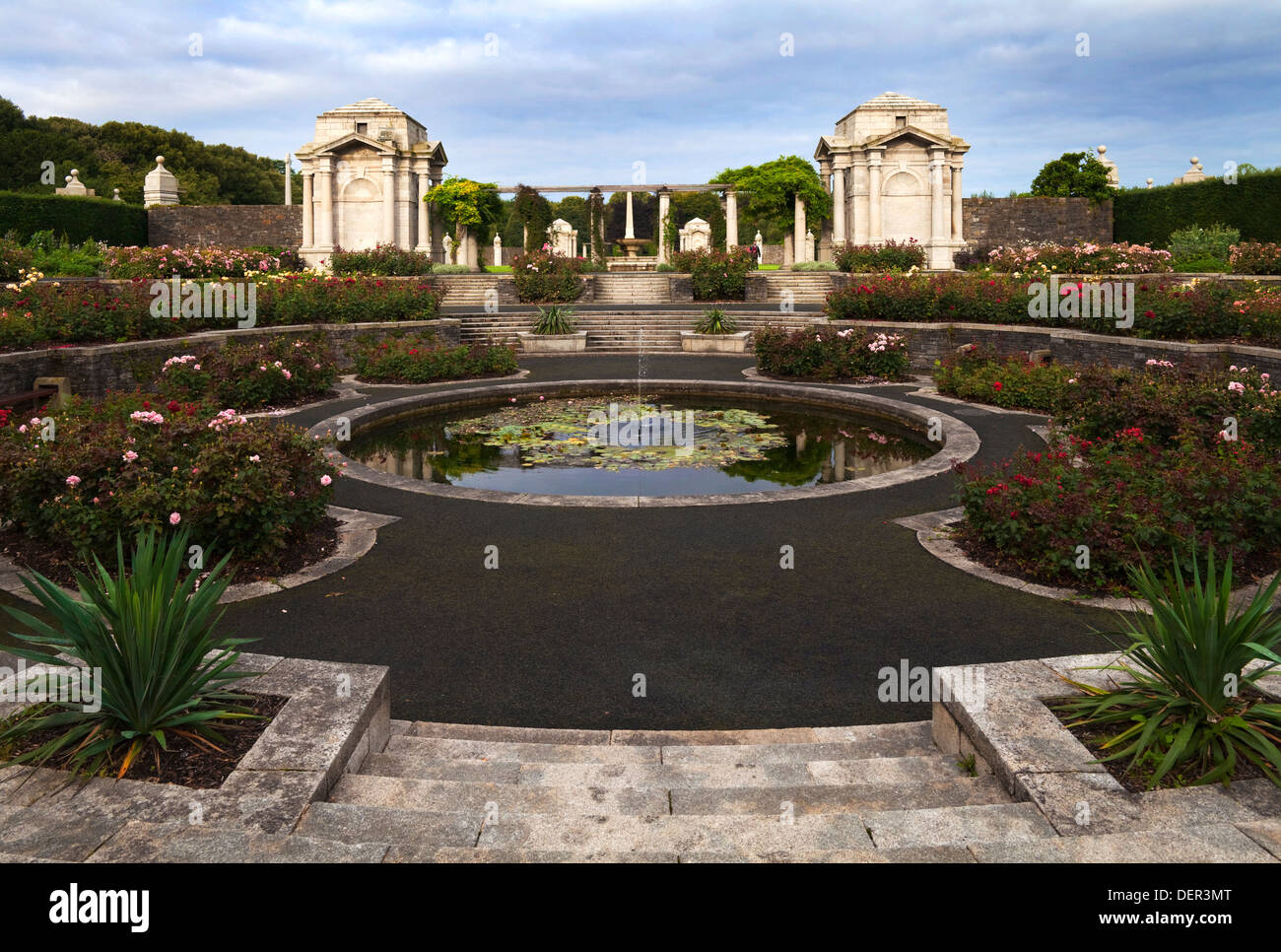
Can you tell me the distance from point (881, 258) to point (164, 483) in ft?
92.4

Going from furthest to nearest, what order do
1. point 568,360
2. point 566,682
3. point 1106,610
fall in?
point 568,360
point 1106,610
point 566,682

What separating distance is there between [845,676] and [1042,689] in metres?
1.16

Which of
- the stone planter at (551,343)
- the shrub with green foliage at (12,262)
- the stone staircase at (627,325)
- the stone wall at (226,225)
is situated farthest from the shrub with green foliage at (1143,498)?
the stone wall at (226,225)

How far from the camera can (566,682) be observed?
5039 millimetres

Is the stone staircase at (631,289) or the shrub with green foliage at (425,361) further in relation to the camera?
the stone staircase at (631,289)

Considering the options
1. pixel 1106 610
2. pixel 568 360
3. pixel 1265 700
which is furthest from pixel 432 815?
pixel 568 360

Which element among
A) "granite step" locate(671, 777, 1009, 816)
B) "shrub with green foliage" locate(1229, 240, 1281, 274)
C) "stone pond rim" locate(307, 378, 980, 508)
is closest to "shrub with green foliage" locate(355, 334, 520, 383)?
"stone pond rim" locate(307, 378, 980, 508)

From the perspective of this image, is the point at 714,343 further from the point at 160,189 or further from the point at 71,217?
the point at 160,189

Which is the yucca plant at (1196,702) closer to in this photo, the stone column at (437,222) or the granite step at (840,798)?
the granite step at (840,798)

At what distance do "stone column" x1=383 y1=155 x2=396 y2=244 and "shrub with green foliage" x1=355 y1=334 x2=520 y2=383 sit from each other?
20.5 meters

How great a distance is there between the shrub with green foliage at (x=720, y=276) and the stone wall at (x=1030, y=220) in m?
16.3

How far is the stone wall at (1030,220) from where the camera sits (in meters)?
39.7

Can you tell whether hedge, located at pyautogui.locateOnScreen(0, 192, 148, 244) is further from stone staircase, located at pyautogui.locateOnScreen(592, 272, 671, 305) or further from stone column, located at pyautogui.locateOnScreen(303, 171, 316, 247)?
stone staircase, located at pyautogui.locateOnScreen(592, 272, 671, 305)

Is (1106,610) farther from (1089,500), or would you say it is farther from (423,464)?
(423,464)
